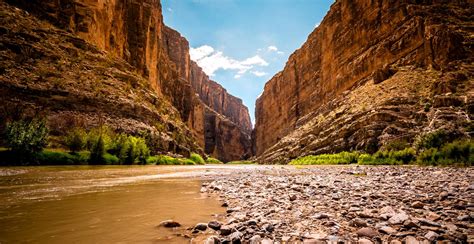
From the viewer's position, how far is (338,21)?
185ft

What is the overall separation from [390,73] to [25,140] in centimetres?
4628

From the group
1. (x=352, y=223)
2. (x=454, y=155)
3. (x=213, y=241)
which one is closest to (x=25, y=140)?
(x=213, y=241)

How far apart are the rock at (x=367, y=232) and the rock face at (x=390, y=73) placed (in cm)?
2364

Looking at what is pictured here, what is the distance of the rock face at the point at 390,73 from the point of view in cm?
2509

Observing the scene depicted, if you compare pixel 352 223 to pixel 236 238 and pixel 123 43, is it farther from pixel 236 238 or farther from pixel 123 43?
pixel 123 43

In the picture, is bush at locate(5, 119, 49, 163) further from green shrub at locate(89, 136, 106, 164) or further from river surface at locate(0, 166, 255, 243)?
river surface at locate(0, 166, 255, 243)

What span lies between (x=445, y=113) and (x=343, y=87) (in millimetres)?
27356

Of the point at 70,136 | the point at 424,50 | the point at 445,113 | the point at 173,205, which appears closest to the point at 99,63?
the point at 70,136

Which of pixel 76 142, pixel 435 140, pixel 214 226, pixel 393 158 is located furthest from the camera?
pixel 76 142

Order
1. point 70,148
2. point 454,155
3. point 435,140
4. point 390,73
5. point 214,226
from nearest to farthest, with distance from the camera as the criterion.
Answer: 1. point 214,226
2. point 454,155
3. point 435,140
4. point 70,148
5. point 390,73

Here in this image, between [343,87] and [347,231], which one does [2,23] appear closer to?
[347,231]

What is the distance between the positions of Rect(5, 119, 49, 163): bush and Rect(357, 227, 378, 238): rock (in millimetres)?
25250

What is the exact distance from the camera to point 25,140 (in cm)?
1914

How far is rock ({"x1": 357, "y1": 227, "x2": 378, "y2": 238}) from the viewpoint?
105 inches
